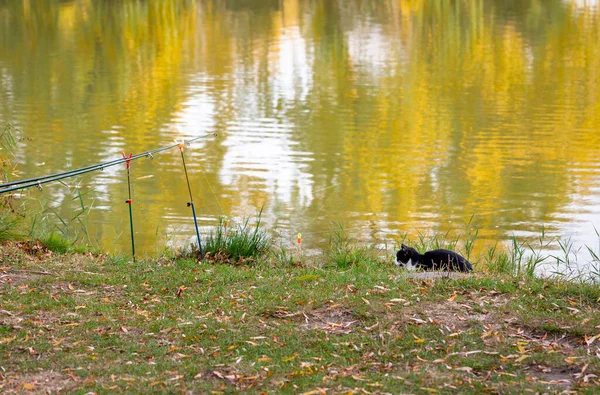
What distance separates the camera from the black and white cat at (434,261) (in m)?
6.66

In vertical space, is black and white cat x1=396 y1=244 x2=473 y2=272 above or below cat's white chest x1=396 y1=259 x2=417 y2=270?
above

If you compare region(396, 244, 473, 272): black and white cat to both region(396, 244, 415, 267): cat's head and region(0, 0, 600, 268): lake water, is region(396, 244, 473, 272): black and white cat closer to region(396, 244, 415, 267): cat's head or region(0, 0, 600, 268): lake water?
region(396, 244, 415, 267): cat's head

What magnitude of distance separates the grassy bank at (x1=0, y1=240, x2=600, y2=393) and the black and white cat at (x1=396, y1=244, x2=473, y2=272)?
42cm

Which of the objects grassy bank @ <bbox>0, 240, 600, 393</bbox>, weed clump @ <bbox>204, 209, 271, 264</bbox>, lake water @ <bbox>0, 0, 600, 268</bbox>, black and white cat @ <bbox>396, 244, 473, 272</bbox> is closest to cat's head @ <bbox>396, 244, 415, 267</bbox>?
black and white cat @ <bbox>396, 244, 473, 272</bbox>

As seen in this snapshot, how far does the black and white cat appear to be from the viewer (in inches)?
262

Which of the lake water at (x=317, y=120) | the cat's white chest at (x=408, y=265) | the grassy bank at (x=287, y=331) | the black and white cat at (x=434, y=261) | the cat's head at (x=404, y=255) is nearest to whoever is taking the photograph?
the grassy bank at (x=287, y=331)

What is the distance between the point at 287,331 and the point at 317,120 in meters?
12.5

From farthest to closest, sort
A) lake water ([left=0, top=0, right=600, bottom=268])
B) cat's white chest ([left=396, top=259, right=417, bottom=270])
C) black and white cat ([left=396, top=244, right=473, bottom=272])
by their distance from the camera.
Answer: lake water ([left=0, top=0, right=600, bottom=268])
cat's white chest ([left=396, top=259, right=417, bottom=270])
black and white cat ([left=396, top=244, right=473, bottom=272])

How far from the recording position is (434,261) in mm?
6816

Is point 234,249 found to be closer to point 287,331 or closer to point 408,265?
point 408,265

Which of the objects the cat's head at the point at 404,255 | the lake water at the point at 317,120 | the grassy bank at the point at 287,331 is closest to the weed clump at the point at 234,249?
the grassy bank at the point at 287,331

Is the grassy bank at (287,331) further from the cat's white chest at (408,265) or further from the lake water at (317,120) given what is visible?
the lake water at (317,120)

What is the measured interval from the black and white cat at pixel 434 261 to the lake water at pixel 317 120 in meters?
2.39

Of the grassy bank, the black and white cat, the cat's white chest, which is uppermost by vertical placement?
the grassy bank
